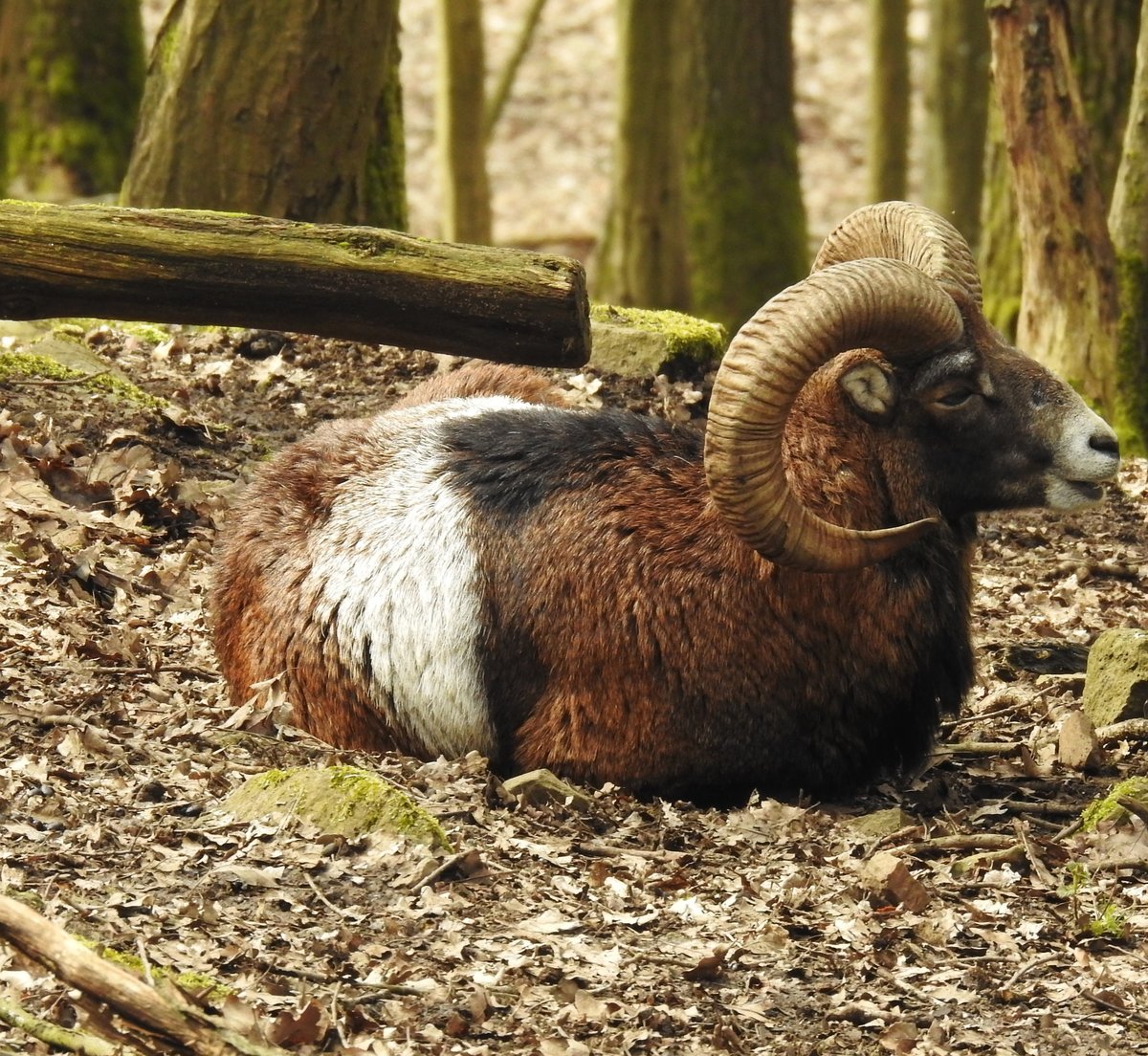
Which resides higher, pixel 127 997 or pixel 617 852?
pixel 127 997

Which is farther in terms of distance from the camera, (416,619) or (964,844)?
(416,619)

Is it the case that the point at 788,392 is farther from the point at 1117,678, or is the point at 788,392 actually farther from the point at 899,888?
the point at 1117,678

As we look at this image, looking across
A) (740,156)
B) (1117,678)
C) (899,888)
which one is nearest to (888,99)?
(740,156)

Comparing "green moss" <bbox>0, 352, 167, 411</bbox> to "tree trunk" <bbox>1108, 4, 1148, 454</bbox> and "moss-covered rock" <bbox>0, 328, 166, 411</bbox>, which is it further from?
"tree trunk" <bbox>1108, 4, 1148, 454</bbox>

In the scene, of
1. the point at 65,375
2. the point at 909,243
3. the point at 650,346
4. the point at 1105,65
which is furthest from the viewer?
the point at 1105,65

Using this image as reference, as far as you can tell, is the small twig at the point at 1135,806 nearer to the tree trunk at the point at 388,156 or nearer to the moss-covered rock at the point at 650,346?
the moss-covered rock at the point at 650,346

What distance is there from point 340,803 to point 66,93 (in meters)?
11.6

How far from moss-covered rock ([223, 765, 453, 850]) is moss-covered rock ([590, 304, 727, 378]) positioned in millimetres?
5076

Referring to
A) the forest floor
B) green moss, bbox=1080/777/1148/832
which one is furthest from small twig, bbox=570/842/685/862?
green moss, bbox=1080/777/1148/832

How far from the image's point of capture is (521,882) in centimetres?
582

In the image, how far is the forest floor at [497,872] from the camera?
4.98 m

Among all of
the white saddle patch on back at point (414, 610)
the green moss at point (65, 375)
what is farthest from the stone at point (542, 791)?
the green moss at point (65, 375)

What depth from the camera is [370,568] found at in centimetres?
734

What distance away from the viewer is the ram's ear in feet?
23.6
